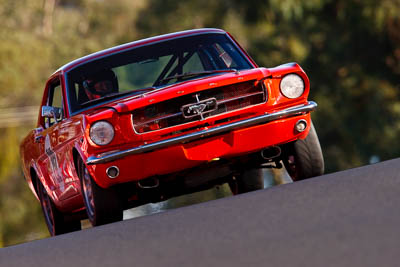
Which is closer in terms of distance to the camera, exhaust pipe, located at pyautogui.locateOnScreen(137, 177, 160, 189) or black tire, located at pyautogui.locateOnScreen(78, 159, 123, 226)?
black tire, located at pyautogui.locateOnScreen(78, 159, 123, 226)

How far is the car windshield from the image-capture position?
9312mm

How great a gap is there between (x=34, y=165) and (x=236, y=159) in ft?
9.02

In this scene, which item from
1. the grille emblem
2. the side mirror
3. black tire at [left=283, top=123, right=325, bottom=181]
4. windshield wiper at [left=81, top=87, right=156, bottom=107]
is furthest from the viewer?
the side mirror

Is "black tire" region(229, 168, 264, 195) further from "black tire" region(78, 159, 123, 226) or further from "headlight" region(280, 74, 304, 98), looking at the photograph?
"black tire" region(78, 159, 123, 226)

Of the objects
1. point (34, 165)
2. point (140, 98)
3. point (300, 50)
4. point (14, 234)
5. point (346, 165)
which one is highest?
point (140, 98)

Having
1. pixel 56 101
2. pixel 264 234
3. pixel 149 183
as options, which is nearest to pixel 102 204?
pixel 149 183

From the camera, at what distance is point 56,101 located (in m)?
10.4

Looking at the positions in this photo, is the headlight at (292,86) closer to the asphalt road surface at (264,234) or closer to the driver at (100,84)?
the asphalt road surface at (264,234)

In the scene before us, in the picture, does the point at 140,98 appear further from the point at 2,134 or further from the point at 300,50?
the point at 2,134

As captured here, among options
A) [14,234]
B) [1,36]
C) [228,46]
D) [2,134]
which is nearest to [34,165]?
[228,46]

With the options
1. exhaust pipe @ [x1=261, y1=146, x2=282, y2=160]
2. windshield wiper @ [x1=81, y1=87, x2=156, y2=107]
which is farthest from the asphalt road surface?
windshield wiper @ [x1=81, y1=87, x2=156, y2=107]

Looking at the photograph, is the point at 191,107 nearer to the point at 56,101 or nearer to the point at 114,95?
the point at 114,95

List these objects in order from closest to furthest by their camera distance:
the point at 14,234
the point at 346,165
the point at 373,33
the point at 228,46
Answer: the point at 228,46
the point at 373,33
the point at 346,165
the point at 14,234

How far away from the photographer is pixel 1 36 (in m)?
61.6
